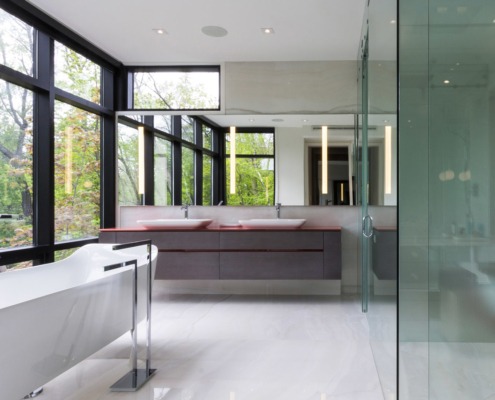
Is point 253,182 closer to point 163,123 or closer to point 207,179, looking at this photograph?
point 207,179

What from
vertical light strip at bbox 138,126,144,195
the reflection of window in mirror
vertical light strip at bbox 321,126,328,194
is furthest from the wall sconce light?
vertical light strip at bbox 321,126,328,194

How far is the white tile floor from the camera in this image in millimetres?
2047

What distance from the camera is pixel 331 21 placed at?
10.8 ft

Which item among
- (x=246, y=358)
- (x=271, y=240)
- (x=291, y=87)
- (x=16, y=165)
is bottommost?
(x=246, y=358)

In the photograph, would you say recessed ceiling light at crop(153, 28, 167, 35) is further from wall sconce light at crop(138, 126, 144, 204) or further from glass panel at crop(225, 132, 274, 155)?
glass panel at crop(225, 132, 274, 155)

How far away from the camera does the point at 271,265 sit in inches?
149

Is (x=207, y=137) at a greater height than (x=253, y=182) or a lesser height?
greater

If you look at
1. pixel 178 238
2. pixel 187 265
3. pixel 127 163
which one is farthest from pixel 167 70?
pixel 187 265

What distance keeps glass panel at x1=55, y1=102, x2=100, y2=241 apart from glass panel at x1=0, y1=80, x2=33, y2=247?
314mm

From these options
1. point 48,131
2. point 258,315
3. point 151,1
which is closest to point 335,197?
point 258,315

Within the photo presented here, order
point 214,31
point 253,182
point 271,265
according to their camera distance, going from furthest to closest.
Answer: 1. point 253,182
2. point 271,265
3. point 214,31

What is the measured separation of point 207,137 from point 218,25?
130 cm

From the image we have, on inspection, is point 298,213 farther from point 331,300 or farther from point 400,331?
point 400,331

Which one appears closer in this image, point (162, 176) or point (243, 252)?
point (243, 252)
